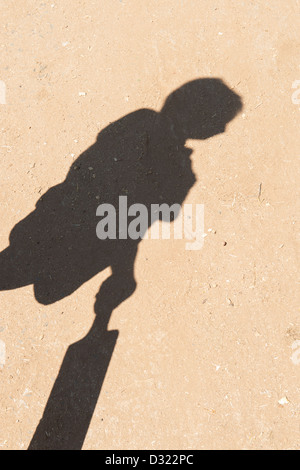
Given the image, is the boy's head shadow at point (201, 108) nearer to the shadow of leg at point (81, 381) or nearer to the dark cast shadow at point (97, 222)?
the dark cast shadow at point (97, 222)

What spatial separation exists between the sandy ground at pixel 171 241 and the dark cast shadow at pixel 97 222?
4.1 inches

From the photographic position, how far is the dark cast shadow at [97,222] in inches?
169

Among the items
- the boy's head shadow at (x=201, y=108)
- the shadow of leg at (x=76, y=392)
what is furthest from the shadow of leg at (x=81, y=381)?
the boy's head shadow at (x=201, y=108)

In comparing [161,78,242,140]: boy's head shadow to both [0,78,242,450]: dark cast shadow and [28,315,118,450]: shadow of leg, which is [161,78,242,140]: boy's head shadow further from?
[28,315,118,450]: shadow of leg

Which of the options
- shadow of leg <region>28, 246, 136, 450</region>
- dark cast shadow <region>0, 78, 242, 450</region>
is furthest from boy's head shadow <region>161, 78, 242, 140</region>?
shadow of leg <region>28, 246, 136, 450</region>

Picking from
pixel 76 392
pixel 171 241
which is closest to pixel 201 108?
pixel 171 241

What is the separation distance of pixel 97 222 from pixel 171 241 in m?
0.85

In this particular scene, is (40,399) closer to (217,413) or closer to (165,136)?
(217,413)

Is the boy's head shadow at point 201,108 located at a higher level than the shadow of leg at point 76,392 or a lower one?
higher

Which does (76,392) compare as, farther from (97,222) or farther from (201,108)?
(201,108)

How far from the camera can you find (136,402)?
4.20 metres

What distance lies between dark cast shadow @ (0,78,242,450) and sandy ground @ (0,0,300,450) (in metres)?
0.10

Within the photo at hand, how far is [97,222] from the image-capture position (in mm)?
4988

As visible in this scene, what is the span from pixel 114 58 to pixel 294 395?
4427 mm
